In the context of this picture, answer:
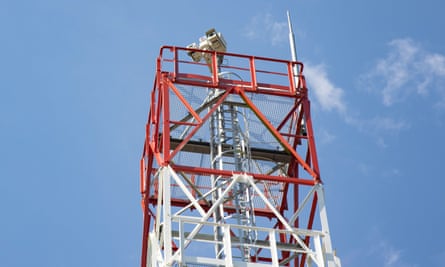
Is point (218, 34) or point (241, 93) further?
point (218, 34)

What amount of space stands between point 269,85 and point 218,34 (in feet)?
15.6

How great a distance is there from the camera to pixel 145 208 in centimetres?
4141

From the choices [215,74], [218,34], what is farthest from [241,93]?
[218,34]

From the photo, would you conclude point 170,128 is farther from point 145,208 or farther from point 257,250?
point 257,250

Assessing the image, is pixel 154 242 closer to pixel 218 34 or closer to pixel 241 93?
pixel 241 93

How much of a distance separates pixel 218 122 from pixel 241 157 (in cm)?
230

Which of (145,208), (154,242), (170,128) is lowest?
(154,242)

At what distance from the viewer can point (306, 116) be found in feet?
136

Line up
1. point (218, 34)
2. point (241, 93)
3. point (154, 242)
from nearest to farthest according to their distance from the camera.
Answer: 1. point (154, 242)
2. point (241, 93)
3. point (218, 34)

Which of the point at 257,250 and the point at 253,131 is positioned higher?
the point at 253,131

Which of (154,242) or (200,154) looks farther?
(200,154)

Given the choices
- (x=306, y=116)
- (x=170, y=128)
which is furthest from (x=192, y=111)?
(x=306, y=116)

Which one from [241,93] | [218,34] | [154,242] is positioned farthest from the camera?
[218,34]

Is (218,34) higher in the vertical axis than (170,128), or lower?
higher
